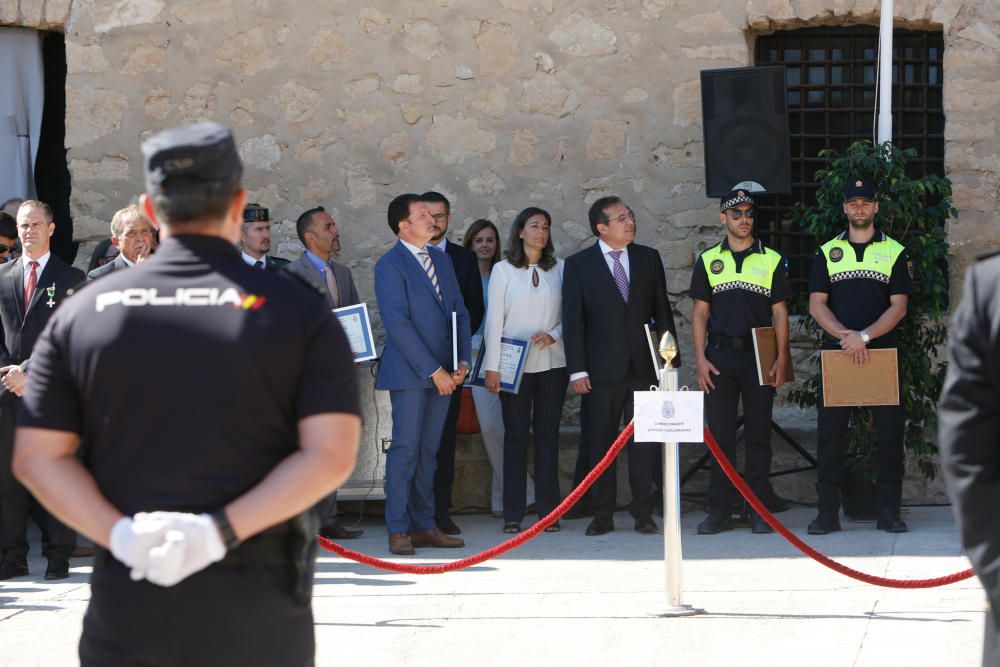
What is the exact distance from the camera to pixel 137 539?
2418 millimetres

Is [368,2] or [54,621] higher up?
[368,2]

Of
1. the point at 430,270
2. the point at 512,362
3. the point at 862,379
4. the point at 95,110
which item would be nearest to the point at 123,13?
the point at 95,110

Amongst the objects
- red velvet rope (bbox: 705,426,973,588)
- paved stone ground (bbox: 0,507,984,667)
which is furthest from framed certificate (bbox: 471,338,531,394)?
red velvet rope (bbox: 705,426,973,588)

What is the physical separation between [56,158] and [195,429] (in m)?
7.94

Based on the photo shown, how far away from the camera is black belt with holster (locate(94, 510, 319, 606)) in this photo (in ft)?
8.38

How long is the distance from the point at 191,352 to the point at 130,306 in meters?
0.14

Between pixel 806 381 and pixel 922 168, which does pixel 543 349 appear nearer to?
pixel 806 381

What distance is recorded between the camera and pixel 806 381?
8.16 meters

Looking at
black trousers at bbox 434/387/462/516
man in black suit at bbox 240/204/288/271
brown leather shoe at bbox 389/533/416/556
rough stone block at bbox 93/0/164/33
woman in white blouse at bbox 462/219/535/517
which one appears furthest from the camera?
rough stone block at bbox 93/0/164/33

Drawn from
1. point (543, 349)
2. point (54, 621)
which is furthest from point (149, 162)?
point (543, 349)

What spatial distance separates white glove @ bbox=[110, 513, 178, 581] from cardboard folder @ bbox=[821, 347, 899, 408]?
558 centimetres

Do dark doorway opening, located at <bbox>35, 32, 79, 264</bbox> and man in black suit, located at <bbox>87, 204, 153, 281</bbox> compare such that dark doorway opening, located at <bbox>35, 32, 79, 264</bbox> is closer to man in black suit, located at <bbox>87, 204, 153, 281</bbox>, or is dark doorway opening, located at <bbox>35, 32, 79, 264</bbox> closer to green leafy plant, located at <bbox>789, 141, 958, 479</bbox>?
man in black suit, located at <bbox>87, 204, 153, 281</bbox>

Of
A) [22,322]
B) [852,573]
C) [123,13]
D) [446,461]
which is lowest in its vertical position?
[852,573]

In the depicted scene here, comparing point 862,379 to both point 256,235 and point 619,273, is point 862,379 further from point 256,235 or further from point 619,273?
point 256,235
